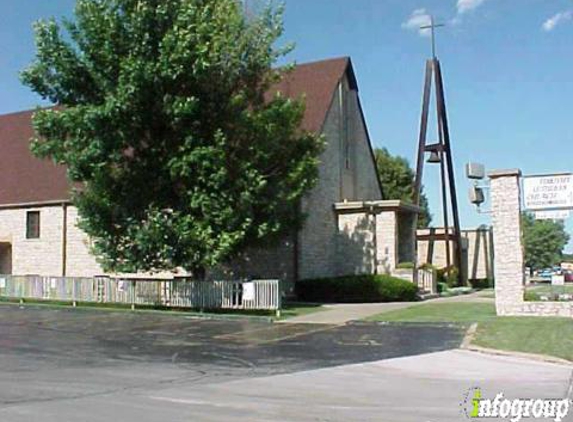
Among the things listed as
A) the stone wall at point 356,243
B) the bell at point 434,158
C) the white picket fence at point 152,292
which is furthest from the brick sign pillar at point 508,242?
the bell at point 434,158

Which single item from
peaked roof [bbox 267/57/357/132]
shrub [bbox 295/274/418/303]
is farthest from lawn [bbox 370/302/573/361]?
peaked roof [bbox 267/57/357/132]

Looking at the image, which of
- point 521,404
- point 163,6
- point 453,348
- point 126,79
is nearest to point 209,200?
point 126,79

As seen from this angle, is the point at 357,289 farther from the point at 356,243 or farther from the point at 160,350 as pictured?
A: the point at 160,350

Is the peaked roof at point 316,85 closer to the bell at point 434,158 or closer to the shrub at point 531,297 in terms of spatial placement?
the bell at point 434,158

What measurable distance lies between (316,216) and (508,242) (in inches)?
443

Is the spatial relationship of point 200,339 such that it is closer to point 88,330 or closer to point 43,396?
point 88,330

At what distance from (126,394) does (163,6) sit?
644 inches

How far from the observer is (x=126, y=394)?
924cm

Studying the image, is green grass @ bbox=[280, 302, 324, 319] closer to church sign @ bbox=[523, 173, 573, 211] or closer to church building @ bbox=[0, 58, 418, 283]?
church building @ bbox=[0, 58, 418, 283]

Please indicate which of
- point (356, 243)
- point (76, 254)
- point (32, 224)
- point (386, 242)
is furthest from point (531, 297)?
point (32, 224)

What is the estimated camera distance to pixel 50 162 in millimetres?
36688

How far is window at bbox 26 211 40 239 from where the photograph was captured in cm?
3469
